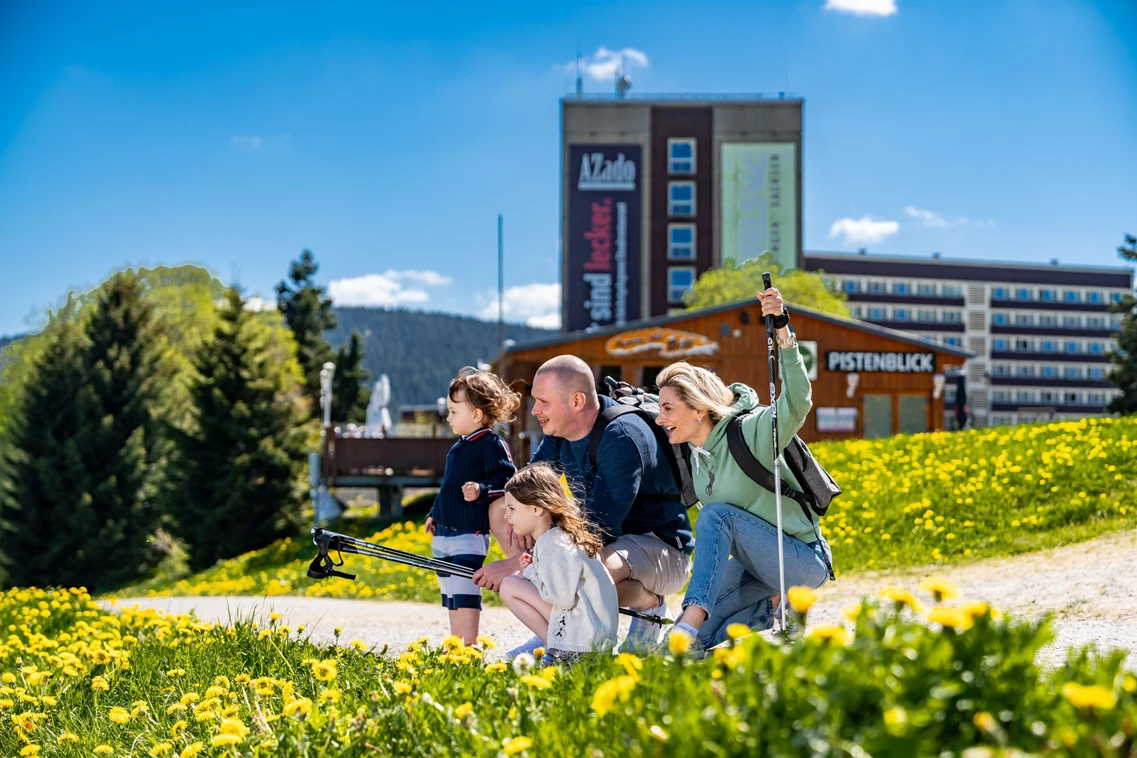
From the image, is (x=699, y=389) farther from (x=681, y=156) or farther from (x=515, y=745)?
(x=681, y=156)

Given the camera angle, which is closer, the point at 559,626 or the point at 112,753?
the point at 112,753

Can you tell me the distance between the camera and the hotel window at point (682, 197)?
6469cm

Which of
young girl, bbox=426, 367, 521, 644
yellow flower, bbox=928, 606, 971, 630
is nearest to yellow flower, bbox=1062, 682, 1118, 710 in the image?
yellow flower, bbox=928, 606, 971, 630

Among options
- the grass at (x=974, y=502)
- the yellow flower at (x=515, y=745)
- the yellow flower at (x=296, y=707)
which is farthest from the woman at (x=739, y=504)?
the grass at (x=974, y=502)

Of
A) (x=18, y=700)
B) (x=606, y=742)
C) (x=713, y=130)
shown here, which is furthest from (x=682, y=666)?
(x=713, y=130)

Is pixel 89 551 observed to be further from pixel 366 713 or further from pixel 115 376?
pixel 366 713

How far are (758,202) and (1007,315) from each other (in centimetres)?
4998

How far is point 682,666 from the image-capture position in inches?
82.9

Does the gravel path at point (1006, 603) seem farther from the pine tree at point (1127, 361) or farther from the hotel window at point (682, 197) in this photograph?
the hotel window at point (682, 197)

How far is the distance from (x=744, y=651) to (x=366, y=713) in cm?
132

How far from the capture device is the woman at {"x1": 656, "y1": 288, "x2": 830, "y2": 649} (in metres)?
4.18

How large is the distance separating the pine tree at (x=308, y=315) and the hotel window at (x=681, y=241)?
22446mm

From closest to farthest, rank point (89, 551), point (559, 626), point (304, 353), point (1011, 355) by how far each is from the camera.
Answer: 1. point (559, 626)
2. point (89, 551)
3. point (304, 353)
4. point (1011, 355)

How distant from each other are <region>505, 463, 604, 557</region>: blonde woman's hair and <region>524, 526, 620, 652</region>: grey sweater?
1.8 inches
